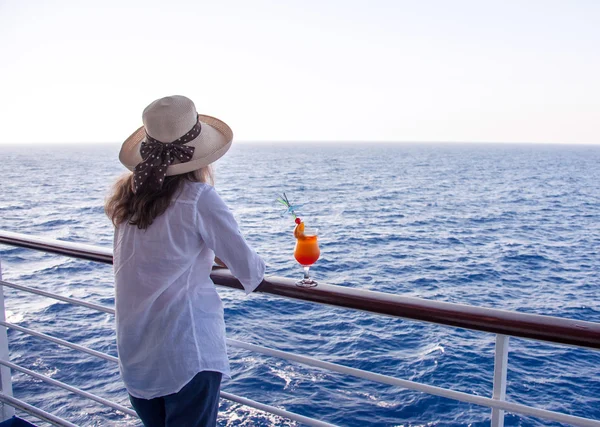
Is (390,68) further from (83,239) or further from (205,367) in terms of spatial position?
(205,367)

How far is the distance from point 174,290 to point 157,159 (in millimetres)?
296

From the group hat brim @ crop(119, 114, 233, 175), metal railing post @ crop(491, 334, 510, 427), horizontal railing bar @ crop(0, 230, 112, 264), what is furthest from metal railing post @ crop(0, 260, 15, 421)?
metal railing post @ crop(491, 334, 510, 427)

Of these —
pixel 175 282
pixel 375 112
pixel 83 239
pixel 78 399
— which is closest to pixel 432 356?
pixel 78 399

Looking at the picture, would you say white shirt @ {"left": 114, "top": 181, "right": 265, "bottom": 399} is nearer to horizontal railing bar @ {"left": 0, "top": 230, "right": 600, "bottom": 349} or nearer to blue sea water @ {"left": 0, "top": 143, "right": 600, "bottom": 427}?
horizontal railing bar @ {"left": 0, "top": 230, "right": 600, "bottom": 349}

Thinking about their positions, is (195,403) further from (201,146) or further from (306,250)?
(201,146)

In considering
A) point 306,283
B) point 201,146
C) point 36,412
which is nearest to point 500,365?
point 306,283

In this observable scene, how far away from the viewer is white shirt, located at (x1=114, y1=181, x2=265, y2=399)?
1.24 metres

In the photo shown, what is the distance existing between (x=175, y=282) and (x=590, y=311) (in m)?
12.7

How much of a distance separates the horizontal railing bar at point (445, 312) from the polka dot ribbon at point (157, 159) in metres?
0.34

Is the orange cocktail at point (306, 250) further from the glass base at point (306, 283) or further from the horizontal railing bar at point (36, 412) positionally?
the horizontal railing bar at point (36, 412)

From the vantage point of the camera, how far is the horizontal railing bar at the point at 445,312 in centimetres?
107

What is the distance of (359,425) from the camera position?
23.2 feet

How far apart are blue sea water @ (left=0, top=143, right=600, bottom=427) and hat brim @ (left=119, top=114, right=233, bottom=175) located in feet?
18.4

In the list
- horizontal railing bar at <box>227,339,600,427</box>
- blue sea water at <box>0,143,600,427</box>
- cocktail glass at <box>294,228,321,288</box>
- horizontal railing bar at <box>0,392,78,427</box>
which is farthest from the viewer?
blue sea water at <box>0,143,600,427</box>
